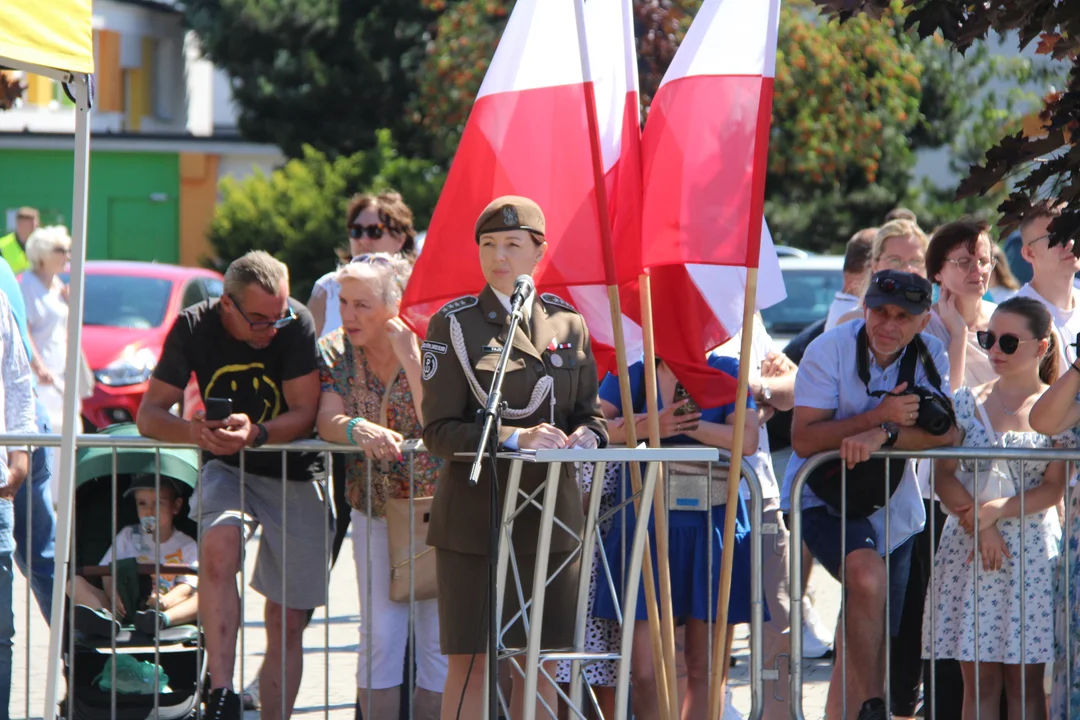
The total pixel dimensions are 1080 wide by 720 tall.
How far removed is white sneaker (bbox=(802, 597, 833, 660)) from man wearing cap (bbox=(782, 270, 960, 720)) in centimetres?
198

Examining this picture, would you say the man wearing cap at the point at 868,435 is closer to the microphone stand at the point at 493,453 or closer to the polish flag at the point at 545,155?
the polish flag at the point at 545,155

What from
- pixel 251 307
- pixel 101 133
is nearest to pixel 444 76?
pixel 101 133

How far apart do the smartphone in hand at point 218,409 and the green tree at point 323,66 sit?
28.4m

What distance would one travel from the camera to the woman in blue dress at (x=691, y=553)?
227 inches

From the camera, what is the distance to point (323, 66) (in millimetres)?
34156

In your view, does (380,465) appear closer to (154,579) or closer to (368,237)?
(154,579)

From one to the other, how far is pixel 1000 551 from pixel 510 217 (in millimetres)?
2199

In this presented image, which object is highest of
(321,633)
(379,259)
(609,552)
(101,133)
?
(101,133)

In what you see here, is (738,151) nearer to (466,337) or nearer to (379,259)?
(466,337)

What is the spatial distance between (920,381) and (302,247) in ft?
80.4

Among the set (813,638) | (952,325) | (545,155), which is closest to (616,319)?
(545,155)

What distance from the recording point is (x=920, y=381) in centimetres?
578

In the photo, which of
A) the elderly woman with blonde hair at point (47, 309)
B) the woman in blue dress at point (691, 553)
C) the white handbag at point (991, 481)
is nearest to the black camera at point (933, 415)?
the white handbag at point (991, 481)

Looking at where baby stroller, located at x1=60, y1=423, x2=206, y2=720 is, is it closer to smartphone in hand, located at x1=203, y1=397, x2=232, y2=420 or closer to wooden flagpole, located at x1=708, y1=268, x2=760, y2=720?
smartphone in hand, located at x1=203, y1=397, x2=232, y2=420
